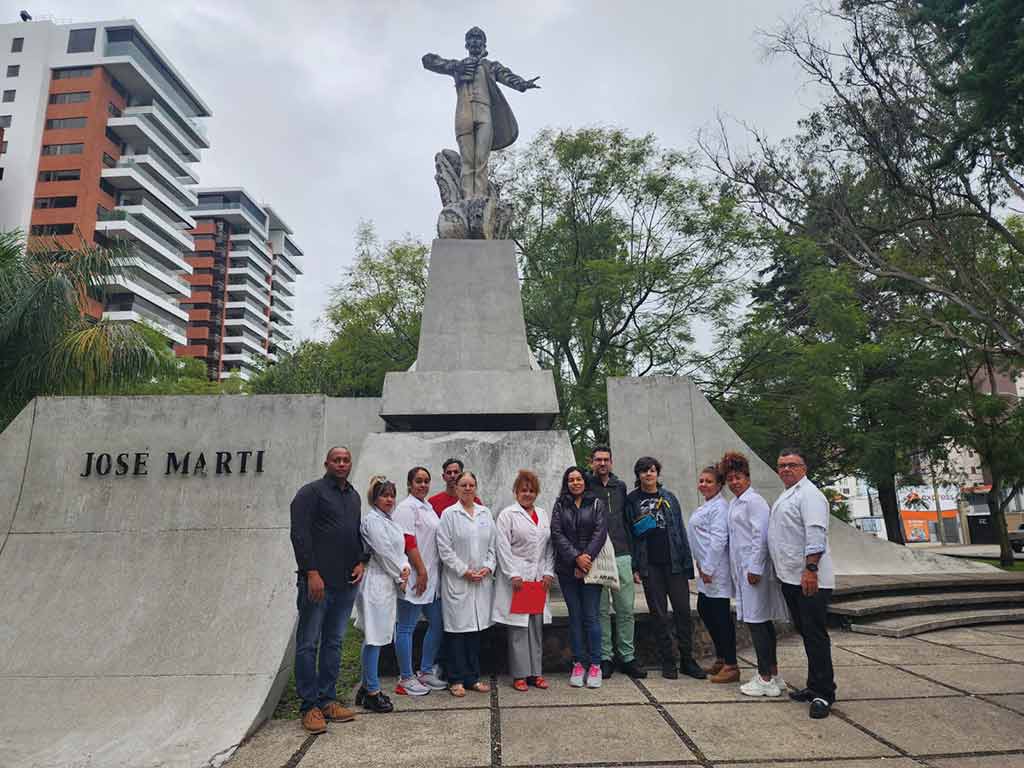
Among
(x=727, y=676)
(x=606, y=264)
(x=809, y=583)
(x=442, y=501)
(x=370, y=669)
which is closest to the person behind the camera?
(x=809, y=583)

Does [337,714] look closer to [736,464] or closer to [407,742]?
[407,742]

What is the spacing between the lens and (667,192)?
1781 cm

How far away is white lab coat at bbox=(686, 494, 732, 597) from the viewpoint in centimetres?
493

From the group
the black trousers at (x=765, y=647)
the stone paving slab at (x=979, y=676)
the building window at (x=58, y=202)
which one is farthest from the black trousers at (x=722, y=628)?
the building window at (x=58, y=202)

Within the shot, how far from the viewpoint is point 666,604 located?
507 centimetres

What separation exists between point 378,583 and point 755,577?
2.55 metres

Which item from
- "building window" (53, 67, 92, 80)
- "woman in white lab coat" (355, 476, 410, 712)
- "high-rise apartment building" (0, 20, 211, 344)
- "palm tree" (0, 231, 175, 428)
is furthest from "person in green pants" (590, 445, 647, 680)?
"building window" (53, 67, 92, 80)

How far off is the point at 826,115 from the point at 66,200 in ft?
177

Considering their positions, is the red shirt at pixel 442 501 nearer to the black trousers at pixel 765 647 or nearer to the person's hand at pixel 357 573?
the person's hand at pixel 357 573

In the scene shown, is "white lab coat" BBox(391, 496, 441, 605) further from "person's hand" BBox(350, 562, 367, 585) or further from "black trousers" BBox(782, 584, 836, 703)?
"black trousers" BBox(782, 584, 836, 703)

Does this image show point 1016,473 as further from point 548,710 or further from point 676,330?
point 548,710

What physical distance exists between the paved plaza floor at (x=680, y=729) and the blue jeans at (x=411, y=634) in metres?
0.22

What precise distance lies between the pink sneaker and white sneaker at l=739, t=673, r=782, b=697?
109 cm

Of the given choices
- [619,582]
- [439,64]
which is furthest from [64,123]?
[619,582]
